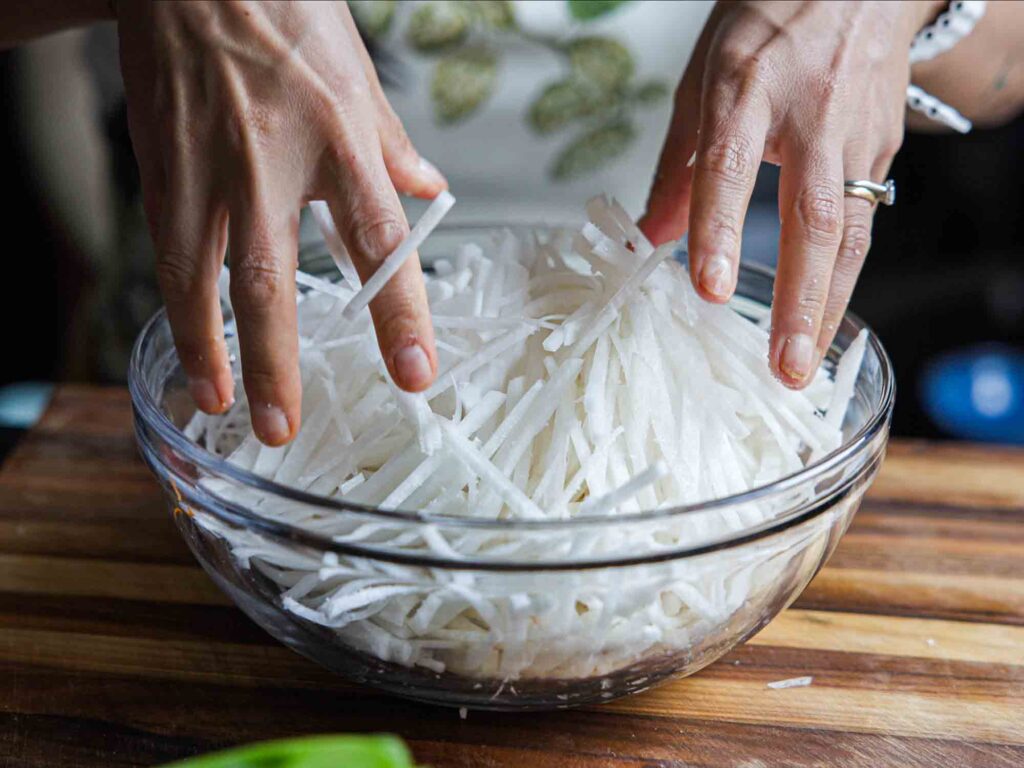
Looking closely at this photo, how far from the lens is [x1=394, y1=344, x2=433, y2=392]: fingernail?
0.75 m

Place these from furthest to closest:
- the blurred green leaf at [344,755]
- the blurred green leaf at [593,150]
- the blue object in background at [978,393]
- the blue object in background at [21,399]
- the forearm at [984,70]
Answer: the blue object in background at [978,393]
the blue object in background at [21,399]
the blurred green leaf at [593,150]
the forearm at [984,70]
the blurred green leaf at [344,755]

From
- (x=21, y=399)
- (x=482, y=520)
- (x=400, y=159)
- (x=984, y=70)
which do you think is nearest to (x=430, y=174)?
(x=400, y=159)

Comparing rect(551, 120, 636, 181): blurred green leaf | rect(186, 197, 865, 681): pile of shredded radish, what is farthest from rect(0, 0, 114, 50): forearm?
rect(551, 120, 636, 181): blurred green leaf

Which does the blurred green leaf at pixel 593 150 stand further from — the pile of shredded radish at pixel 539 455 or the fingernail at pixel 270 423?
the fingernail at pixel 270 423

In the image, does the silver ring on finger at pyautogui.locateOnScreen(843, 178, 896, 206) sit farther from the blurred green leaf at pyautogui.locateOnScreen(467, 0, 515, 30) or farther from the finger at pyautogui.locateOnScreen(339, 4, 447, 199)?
the blurred green leaf at pyautogui.locateOnScreen(467, 0, 515, 30)

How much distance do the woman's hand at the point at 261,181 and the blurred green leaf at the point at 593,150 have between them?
31.0 inches

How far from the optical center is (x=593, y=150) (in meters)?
1.58

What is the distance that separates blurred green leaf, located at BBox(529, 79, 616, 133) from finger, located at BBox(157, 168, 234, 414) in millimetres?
820

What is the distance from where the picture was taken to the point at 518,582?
2.28 ft

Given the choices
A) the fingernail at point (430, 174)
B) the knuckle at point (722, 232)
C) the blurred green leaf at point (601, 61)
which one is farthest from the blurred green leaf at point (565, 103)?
the knuckle at point (722, 232)

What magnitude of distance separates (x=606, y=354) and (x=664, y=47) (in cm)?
83

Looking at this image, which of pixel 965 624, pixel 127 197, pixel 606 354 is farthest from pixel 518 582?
pixel 127 197

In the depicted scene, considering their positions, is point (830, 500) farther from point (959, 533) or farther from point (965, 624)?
point (959, 533)

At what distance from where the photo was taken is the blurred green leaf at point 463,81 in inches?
59.1
